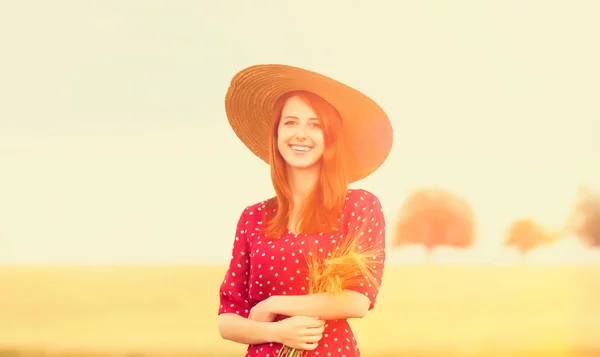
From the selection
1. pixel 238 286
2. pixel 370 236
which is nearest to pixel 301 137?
pixel 370 236

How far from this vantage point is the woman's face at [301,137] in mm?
2650

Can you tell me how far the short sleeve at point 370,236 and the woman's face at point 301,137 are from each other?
20 cm

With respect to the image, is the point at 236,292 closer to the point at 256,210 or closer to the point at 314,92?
the point at 256,210

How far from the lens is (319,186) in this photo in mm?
2674

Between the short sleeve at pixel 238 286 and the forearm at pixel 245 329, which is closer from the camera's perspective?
the forearm at pixel 245 329

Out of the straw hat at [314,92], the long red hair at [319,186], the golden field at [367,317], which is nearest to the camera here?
the long red hair at [319,186]

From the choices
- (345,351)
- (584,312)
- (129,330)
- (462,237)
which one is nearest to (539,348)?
(584,312)

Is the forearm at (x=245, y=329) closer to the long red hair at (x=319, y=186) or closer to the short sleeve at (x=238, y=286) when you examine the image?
the short sleeve at (x=238, y=286)

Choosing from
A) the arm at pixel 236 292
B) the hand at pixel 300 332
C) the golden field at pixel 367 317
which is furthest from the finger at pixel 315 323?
the golden field at pixel 367 317

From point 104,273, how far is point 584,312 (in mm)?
4521

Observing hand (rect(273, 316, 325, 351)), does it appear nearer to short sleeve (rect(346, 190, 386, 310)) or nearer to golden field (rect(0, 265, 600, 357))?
short sleeve (rect(346, 190, 386, 310))

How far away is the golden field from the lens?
661cm

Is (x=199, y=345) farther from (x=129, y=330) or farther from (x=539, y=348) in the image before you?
(x=539, y=348)

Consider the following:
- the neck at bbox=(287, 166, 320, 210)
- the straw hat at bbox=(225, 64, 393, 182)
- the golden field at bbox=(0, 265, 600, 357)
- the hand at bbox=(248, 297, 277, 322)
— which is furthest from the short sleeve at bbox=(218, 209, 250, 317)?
the golden field at bbox=(0, 265, 600, 357)
